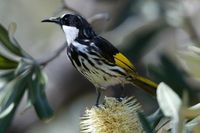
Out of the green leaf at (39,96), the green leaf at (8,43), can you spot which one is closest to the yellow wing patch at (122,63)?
the green leaf at (39,96)

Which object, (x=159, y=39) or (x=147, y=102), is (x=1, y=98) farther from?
(x=159, y=39)

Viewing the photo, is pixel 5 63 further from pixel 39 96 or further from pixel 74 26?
pixel 74 26

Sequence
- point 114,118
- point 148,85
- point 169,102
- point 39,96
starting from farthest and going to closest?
point 39,96, point 148,85, point 114,118, point 169,102

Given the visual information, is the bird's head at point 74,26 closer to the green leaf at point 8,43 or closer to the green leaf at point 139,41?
the green leaf at point 8,43

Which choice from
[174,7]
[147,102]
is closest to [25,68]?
[147,102]

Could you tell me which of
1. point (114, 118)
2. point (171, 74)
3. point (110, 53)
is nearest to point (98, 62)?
point (110, 53)

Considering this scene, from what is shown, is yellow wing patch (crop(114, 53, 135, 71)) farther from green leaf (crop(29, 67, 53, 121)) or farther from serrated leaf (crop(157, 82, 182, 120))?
serrated leaf (crop(157, 82, 182, 120))
